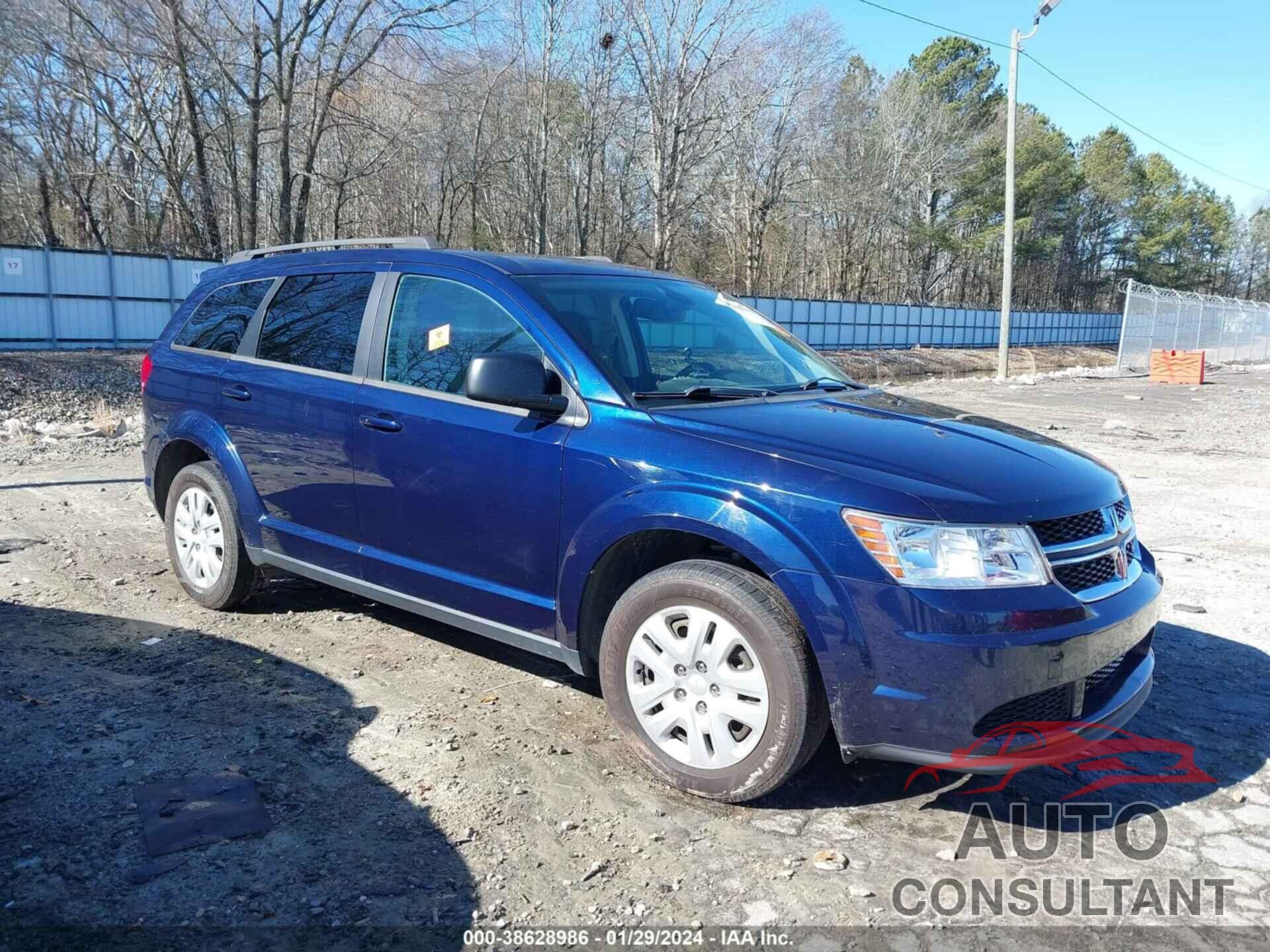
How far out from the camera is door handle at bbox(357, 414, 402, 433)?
4055 mm

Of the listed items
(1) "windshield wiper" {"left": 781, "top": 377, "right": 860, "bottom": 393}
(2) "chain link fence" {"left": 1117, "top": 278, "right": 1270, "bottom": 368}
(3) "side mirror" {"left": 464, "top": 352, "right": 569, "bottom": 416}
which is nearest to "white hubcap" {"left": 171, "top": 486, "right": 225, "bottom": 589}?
(3) "side mirror" {"left": 464, "top": 352, "right": 569, "bottom": 416}

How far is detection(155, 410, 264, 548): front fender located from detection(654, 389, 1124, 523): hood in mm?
2419

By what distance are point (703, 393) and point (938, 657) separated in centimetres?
141

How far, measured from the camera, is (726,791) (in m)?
3.21

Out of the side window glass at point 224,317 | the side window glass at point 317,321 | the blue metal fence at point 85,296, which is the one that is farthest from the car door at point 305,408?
the blue metal fence at point 85,296

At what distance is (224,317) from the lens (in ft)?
17.2

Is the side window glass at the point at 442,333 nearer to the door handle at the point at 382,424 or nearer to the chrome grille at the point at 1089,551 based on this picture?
the door handle at the point at 382,424

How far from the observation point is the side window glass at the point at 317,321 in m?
4.44

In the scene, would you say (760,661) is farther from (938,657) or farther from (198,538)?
(198,538)

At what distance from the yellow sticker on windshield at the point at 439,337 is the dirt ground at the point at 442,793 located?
58.8 inches

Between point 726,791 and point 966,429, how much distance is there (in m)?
1.65

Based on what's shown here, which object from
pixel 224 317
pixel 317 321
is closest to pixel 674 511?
pixel 317 321

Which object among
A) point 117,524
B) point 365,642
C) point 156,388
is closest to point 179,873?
point 365,642

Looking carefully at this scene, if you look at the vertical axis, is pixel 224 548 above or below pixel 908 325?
below
